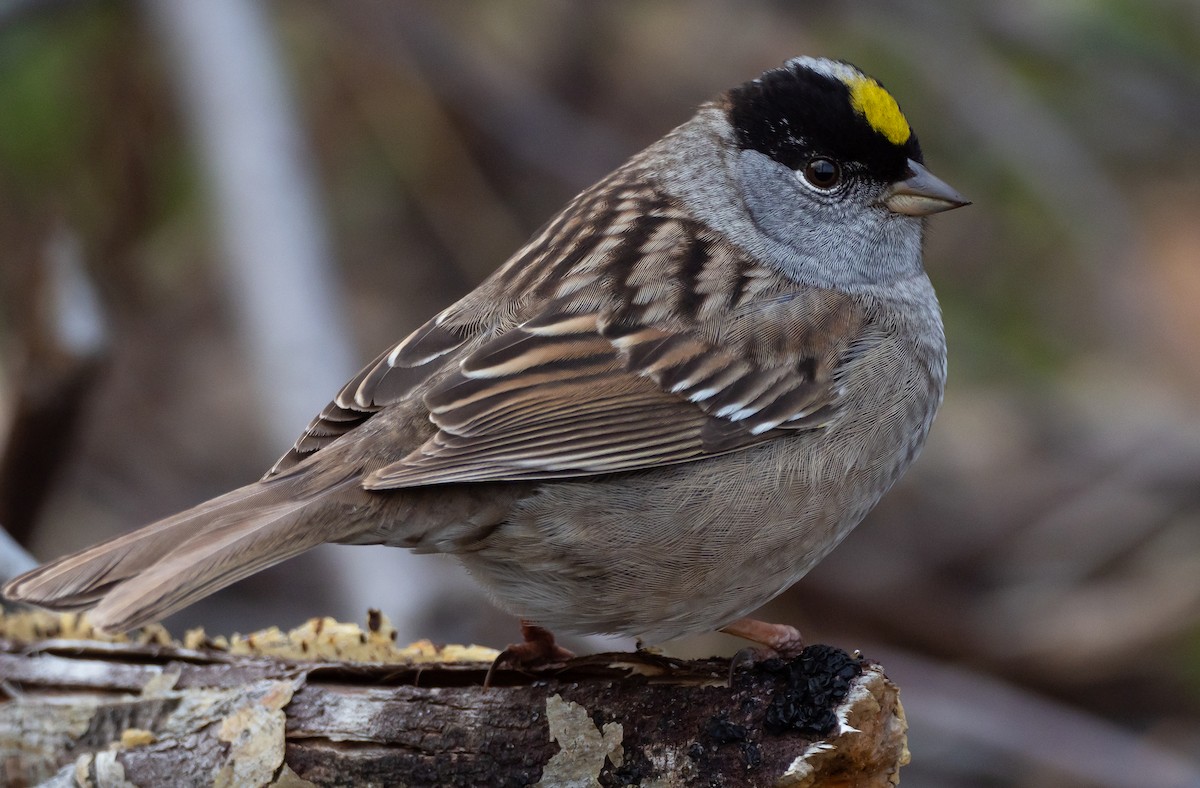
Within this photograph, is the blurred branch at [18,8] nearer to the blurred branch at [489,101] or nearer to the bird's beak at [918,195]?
the blurred branch at [489,101]

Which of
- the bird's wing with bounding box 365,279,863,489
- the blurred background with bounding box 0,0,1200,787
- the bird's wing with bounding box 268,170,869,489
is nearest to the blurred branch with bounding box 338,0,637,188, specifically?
the blurred background with bounding box 0,0,1200,787

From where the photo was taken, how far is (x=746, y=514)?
2.47 meters

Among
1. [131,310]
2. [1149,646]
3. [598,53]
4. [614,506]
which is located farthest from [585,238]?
[598,53]

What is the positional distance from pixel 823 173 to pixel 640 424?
922 millimetres

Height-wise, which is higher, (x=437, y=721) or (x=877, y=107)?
(x=877, y=107)

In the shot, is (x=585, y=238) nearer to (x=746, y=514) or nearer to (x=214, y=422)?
(x=746, y=514)

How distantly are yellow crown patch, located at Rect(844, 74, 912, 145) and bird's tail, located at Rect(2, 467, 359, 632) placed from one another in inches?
55.5

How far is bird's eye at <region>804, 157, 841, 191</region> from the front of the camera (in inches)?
124

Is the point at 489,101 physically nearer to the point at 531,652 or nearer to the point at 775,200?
the point at 775,200

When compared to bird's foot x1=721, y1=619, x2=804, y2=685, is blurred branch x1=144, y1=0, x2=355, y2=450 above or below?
above

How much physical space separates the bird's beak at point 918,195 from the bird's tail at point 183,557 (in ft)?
4.70

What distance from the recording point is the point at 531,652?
98.6 inches

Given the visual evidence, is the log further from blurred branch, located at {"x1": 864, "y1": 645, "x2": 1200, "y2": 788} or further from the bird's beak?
blurred branch, located at {"x1": 864, "y1": 645, "x2": 1200, "y2": 788}

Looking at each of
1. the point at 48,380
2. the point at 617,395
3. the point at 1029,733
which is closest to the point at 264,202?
the point at 48,380
